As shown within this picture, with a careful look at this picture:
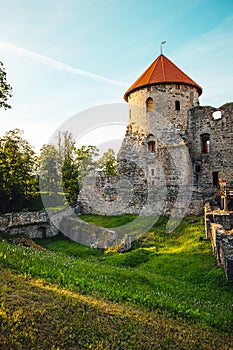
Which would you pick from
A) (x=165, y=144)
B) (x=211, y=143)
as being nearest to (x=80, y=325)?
(x=165, y=144)

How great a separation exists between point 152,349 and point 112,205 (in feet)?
59.1

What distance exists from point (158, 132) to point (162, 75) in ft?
17.6

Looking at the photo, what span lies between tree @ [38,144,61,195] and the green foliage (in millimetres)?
29682

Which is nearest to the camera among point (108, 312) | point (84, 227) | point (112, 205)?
point (108, 312)

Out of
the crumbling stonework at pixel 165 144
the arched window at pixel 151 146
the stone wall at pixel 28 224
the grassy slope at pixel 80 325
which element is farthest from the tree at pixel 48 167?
the grassy slope at pixel 80 325

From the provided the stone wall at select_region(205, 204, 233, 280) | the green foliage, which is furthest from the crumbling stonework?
the green foliage

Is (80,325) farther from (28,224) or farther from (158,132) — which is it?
(158,132)

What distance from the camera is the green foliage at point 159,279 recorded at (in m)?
6.54

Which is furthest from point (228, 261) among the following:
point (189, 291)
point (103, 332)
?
point (103, 332)

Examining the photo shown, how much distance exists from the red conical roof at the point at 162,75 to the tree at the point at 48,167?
65.1 feet

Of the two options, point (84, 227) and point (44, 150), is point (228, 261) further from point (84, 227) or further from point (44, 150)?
point (44, 150)

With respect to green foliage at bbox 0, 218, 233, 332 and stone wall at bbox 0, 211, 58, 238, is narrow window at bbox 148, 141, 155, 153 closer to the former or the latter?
stone wall at bbox 0, 211, 58, 238

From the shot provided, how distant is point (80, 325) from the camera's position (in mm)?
4793

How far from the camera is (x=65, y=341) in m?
4.32
